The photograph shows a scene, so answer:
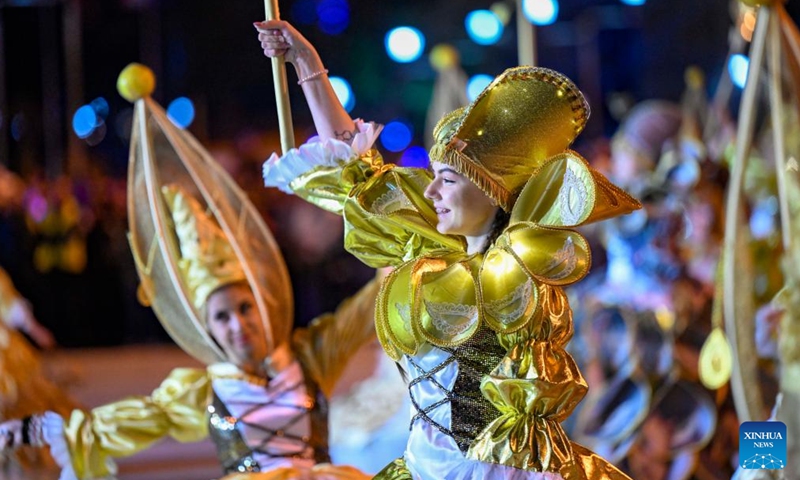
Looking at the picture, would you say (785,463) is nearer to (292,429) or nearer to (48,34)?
(292,429)

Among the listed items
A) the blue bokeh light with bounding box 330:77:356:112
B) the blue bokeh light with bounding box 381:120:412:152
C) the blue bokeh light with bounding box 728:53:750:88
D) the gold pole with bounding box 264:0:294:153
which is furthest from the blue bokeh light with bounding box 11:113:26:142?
the gold pole with bounding box 264:0:294:153

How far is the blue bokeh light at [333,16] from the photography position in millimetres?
9734

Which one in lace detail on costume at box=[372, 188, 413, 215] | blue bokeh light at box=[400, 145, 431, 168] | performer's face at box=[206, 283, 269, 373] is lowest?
blue bokeh light at box=[400, 145, 431, 168]

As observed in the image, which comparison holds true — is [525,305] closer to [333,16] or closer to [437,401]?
[437,401]

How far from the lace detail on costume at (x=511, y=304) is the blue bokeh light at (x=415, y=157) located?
8667mm

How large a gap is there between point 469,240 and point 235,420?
3.61 feet

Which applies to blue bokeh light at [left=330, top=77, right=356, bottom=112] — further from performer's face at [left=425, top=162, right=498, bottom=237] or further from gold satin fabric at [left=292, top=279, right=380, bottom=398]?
performer's face at [left=425, top=162, right=498, bottom=237]

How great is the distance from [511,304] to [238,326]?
129 cm

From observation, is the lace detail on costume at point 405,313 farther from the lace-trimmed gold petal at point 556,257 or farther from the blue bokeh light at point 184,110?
the blue bokeh light at point 184,110

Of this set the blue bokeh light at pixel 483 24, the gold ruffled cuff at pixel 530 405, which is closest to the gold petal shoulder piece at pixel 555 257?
the gold ruffled cuff at pixel 530 405

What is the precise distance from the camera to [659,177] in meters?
5.28

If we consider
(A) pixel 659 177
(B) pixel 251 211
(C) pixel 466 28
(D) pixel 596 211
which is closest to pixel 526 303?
(D) pixel 596 211

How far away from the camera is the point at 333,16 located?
384 inches

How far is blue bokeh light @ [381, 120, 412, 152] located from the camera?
11047mm
